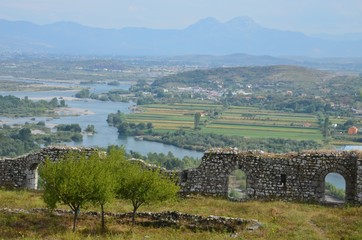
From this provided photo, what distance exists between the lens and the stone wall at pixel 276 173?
1000 inches

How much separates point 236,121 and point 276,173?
94152 mm

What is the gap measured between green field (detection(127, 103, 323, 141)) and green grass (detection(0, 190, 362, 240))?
71.5 meters

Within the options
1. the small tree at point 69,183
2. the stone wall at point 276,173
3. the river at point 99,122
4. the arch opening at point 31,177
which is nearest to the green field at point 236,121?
the river at point 99,122

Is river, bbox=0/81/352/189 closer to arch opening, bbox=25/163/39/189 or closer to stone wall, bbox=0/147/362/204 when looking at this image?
stone wall, bbox=0/147/362/204

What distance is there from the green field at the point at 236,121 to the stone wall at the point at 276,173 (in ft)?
227

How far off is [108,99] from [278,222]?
151060mm

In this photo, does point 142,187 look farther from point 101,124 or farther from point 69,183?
point 101,124

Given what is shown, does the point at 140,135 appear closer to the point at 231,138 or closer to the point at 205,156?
the point at 231,138

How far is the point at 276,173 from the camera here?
26.1 metres

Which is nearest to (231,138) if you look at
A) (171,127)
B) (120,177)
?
(171,127)

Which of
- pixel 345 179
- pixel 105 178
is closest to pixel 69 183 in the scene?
pixel 105 178

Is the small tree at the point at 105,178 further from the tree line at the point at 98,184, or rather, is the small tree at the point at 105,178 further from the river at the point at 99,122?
the river at the point at 99,122

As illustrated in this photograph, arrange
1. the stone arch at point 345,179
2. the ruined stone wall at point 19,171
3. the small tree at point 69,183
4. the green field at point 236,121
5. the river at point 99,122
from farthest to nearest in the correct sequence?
the green field at point 236,121, the river at point 99,122, the ruined stone wall at point 19,171, the stone arch at point 345,179, the small tree at point 69,183

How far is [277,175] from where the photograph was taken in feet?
85.6
